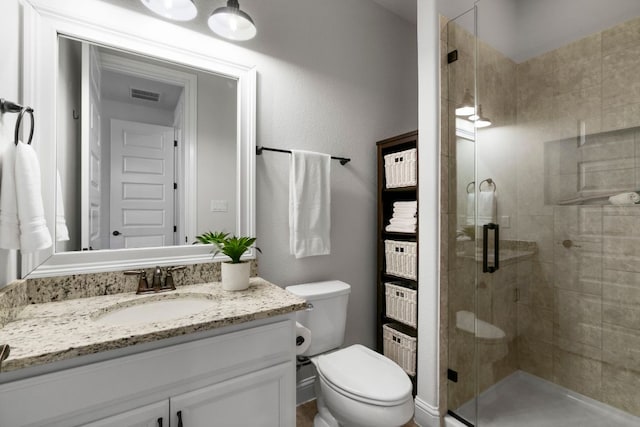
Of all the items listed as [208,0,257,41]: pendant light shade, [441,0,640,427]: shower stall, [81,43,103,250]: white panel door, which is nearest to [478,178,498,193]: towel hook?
[441,0,640,427]: shower stall

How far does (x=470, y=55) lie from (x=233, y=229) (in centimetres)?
165

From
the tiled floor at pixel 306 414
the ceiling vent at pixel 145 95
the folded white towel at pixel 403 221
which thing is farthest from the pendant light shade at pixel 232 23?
the tiled floor at pixel 306 414

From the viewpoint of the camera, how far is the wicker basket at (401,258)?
1830mm

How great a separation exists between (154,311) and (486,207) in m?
1.81

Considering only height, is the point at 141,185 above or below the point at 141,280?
above

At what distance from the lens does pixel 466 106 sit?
163cm

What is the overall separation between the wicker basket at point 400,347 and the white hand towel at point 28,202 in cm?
188

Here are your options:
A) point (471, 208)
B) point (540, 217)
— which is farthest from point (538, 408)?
point (471, 208)

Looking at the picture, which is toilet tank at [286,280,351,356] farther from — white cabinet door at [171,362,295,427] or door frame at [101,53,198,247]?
door frame at [101,53,198,247]

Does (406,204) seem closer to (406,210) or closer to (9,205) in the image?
(406,210)

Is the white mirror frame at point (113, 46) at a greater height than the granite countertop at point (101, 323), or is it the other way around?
the white mirror frame at point (113, 46)

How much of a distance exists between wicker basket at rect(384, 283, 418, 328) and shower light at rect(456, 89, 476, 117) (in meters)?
1.11

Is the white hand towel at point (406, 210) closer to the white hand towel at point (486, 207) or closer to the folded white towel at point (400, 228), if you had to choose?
the folded white towel at point (400, 228)

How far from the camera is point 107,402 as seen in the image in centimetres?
81
